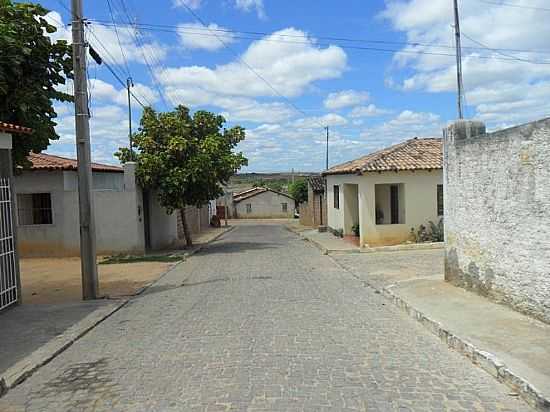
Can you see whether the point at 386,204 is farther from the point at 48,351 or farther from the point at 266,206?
the point at 266,206

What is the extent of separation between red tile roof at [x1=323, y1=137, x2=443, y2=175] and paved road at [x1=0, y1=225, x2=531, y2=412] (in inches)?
453

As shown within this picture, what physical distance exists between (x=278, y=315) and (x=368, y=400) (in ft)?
13.2

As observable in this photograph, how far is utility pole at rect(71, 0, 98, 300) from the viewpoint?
35.6 feet

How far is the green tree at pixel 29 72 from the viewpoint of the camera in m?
9.36

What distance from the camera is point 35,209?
66.7 feet

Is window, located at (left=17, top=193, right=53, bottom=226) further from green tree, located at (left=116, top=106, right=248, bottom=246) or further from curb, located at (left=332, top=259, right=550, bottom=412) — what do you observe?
curb, located at (left=332, top=259, right=550, bottom=412)

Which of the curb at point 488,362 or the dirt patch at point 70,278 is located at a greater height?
the curb at point 488,362

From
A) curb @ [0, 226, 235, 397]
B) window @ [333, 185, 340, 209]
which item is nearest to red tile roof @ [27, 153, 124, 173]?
curb @ [0, 226, 235, 397]

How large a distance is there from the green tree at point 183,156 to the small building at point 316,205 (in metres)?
13.1

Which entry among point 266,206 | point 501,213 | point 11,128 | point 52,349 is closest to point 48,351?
point 52,349

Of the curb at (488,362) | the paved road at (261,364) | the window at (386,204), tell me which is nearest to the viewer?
the curb at (488,362)

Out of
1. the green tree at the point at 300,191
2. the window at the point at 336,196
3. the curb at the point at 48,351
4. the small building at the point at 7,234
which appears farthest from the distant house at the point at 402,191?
the green tree at the point at 300,191

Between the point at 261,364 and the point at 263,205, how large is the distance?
62195 millimetres

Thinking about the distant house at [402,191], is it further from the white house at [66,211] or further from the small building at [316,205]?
the small building at [316,205]
